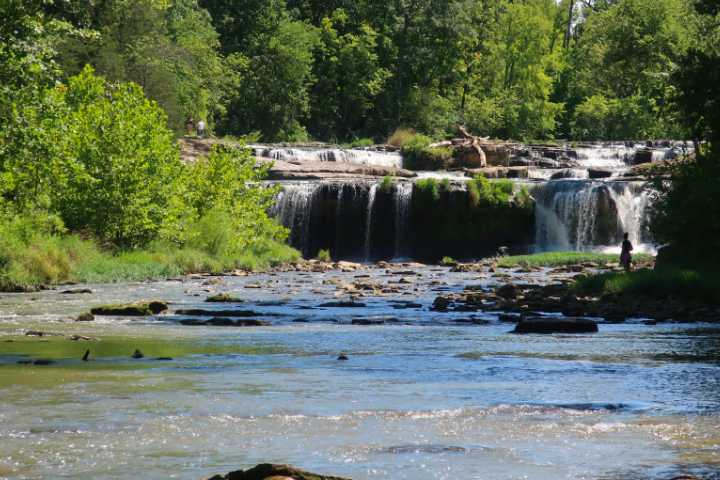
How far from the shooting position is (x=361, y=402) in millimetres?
12320

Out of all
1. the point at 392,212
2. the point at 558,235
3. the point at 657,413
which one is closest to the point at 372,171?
the point at 392,212

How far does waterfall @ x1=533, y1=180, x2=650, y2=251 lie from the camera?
56.8 meters

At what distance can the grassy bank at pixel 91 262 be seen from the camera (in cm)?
3197

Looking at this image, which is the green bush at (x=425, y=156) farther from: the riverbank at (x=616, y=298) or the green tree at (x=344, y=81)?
the riverbank at (x=616, y=298)

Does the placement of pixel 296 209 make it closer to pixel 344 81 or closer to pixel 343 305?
pixel 343 305

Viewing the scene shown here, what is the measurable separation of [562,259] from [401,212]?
11.5m

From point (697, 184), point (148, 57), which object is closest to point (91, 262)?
point (697, 184)

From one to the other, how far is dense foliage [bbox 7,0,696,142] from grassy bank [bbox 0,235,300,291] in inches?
1482

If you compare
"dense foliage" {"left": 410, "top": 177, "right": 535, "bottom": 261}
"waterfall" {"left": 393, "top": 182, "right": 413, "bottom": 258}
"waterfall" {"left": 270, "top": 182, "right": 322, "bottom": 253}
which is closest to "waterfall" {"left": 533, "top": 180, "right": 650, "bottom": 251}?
"dense foliage" {"left": 410, "top": 177, "right": 535, "bottom": 261}

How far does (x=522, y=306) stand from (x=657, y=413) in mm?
15412

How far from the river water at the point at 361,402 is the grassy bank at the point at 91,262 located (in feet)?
34.6

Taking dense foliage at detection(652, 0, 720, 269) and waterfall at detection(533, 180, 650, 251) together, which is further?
waterfall at detection(533, 180, 650, 251)

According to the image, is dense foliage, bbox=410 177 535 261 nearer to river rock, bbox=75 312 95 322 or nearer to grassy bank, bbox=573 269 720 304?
grassy bank, bbox=573 269 720 304

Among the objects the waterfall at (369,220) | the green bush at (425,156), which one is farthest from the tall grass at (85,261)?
the green bush at (425,156)
